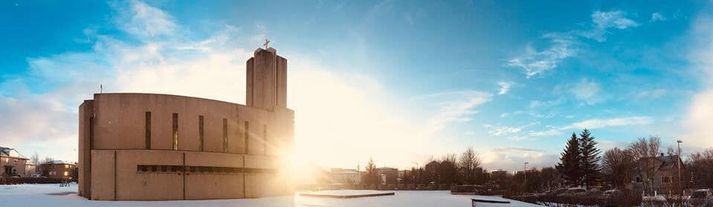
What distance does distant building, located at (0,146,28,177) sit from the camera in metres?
122

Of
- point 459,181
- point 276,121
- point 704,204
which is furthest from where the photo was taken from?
point 459,181

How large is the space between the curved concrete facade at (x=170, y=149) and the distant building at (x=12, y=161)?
9973 cm

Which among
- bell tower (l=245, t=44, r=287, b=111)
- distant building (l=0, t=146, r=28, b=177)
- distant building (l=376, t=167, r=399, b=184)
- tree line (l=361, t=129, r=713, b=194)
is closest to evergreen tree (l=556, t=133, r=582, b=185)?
tree line (l=361, t=129, r=713, b=194)

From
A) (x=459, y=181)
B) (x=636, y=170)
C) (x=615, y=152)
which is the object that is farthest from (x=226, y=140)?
(x=615, y=152)

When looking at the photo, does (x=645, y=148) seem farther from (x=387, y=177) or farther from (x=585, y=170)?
(x=387, y=177)

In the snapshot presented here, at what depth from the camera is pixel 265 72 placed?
1998 inches

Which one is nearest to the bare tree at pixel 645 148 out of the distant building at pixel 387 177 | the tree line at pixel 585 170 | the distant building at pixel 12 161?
the tree line at pixel 585 170

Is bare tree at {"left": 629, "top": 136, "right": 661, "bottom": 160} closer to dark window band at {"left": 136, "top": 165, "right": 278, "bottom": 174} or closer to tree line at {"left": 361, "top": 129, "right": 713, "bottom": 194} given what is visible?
tree line at {"left": 361, "top": 129, "right": 713, "bottom": 194}

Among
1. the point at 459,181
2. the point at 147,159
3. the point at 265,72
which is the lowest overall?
the point at 459,181

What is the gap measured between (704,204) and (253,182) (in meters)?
33.2

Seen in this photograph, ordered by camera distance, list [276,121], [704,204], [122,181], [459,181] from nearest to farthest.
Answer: [704,204], [122,181], [276,121], [459,181]

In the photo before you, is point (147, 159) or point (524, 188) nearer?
point (147, 159)

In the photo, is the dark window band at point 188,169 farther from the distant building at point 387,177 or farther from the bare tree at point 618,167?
the distant building at point 387,177

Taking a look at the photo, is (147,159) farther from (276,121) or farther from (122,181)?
(276,121)
